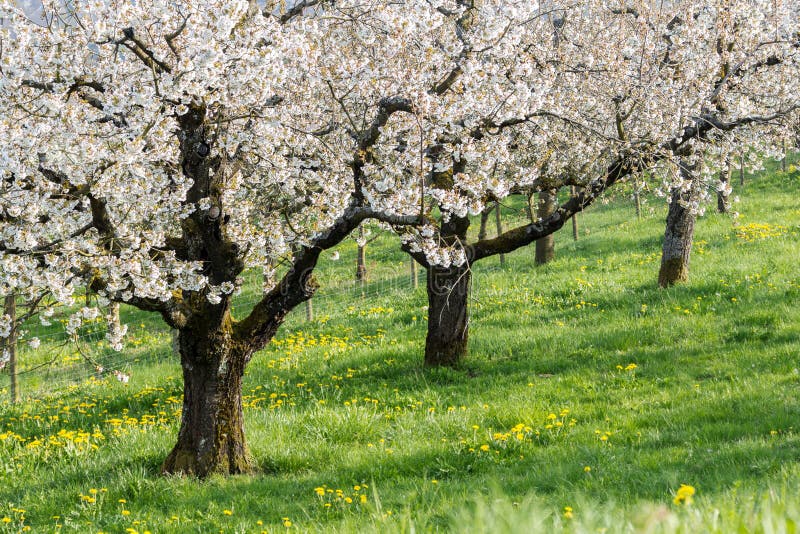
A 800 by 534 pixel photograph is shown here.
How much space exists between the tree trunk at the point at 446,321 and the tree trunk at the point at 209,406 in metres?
4.29

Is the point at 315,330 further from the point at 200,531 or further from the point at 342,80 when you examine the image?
the point at 200,531

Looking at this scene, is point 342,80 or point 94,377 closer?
point 342,80

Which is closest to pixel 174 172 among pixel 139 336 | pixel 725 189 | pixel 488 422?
pixel 488 422

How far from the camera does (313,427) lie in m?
8.91

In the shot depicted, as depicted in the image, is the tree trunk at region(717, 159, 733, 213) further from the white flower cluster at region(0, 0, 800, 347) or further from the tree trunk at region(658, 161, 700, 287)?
the tree trunk at region(658, 161, 700, 287)

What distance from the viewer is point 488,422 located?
875cm

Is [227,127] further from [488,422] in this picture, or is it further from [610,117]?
[610,117]

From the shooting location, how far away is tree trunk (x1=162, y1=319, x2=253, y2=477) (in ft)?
25.4

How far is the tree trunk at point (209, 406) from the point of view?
7750 millimetres

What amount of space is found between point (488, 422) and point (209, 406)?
3405 millimetres

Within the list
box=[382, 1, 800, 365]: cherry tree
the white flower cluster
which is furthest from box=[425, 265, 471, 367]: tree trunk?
the white flower cluster

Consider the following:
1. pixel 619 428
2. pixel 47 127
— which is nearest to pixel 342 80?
pixel 47 127

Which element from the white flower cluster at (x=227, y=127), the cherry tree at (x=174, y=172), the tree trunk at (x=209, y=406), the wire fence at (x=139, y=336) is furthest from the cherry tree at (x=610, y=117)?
the wire fence at (x=139, y=336)

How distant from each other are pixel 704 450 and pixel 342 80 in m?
6.54
